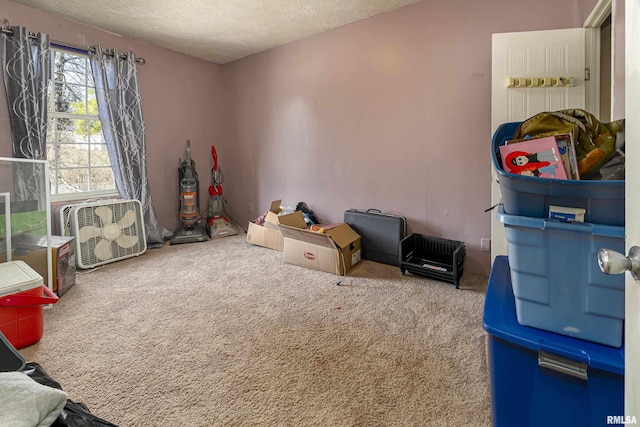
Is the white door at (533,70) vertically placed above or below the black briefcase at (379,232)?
above

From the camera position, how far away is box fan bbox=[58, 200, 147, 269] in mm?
3031

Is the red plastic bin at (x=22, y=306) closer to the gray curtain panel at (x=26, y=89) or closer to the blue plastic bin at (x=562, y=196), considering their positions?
the gray curtain panel at (x=26, y=89)

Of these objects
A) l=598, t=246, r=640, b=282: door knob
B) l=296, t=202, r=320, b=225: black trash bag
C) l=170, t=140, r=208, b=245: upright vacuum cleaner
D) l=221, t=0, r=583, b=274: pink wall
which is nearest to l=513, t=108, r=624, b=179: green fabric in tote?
l=598, t=246, r=640, b=282: door knob

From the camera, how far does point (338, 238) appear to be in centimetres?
296

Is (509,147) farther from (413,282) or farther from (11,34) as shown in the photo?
(11,34)

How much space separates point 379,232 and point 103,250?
2.64 m

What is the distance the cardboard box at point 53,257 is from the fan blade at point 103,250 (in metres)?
0.46

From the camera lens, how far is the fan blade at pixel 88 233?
3.04m

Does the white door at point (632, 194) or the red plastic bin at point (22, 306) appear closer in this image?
the white door at point (632, 194)

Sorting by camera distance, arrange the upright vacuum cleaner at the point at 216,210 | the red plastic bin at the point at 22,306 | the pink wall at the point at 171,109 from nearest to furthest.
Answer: the red plastic bin at the point at 22,306 → the pink wall at the point at 171,109 → the upright vacuum cleaner at the point at 216,210

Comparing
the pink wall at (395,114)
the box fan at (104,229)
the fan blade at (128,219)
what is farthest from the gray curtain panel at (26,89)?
the pink wall at (395,114)

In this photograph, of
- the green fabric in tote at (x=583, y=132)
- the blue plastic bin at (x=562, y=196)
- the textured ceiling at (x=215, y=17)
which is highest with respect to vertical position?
the textured ceiling at (x=215, y=17)

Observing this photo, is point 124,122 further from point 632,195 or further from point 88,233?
point 632,195

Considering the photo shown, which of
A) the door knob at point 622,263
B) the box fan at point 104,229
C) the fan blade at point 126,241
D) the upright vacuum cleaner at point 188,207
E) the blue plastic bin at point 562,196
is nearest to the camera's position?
the door knob at point 622,263
